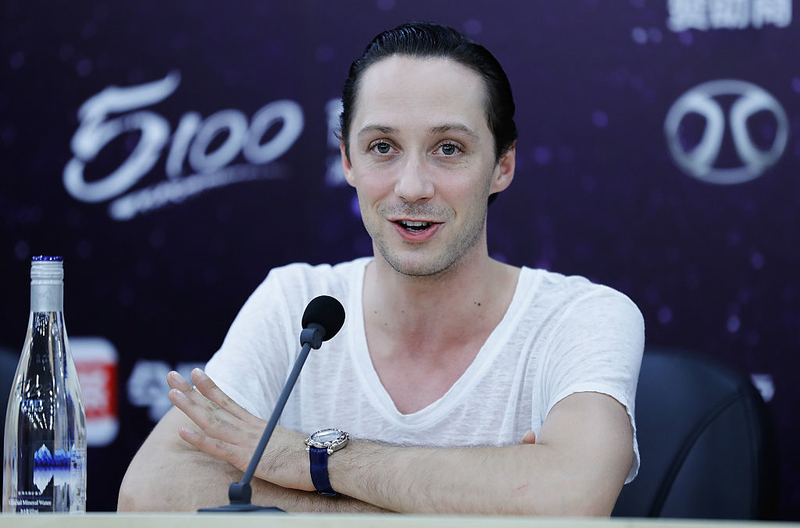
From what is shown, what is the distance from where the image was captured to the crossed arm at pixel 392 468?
1377mm

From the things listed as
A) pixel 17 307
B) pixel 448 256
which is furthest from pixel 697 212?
pixel 17 307

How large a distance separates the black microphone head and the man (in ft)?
0.90

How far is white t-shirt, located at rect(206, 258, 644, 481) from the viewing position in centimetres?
169

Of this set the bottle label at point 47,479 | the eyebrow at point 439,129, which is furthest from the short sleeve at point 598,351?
the bottle label at point 47,479

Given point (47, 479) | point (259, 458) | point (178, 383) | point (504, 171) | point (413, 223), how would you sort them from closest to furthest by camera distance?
point (259, 458), point (47, 479), point (178, 383), point (413, 223), point (504, 171)

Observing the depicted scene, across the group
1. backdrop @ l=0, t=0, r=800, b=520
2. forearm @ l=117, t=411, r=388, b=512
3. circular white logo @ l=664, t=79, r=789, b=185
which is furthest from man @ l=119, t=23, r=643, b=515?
circular white logo @ l=664, t=79, r=789, b=185

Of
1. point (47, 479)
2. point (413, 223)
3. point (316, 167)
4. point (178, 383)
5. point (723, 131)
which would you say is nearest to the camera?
point (47, 479)

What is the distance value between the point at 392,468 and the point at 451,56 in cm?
89

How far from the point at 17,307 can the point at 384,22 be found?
1353 millimetres

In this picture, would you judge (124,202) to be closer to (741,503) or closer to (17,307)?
(17,307)

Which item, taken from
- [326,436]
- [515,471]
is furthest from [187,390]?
[515,471]

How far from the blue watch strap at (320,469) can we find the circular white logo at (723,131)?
1.44 meters

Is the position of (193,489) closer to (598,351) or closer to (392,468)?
(392,468)

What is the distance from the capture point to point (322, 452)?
1.52 metres
